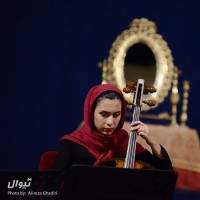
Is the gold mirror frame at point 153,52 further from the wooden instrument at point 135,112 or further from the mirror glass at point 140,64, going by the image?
the wooden instrument at point 135,112

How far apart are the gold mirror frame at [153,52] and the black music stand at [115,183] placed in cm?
268

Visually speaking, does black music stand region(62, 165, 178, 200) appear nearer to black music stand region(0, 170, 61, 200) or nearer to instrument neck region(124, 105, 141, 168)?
black music stand region(0, 170, 61, 200)

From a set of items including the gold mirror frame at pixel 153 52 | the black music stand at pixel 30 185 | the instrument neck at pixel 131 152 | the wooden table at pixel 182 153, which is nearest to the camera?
the black music stand at pixel 30 185

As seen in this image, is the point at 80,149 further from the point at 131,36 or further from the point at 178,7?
the point at 178,7

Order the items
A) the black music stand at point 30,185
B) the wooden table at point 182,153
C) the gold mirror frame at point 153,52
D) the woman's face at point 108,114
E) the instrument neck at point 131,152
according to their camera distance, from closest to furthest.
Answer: the black music stand at point 30,185 → the instrument neck at point 131,152 → the woman's face at point 108,114 → the wooden table at point 182,153 → the gold mirror frame at point 153,52

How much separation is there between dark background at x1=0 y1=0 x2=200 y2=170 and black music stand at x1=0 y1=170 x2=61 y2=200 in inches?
95.1

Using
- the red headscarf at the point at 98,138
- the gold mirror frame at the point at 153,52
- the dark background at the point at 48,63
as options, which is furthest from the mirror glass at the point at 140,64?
the red headscarf at the point at 98,138

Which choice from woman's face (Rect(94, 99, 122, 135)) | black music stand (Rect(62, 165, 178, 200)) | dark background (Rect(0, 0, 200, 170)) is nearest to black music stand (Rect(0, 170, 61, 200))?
black music stand (Rect(62, 165, 178, 200))

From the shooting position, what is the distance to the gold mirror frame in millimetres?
4109

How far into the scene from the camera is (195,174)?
3660mm

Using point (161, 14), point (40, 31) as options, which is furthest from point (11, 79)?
point (161, 14)

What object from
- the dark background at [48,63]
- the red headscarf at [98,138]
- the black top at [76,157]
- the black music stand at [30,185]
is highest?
the dark background at [48,63]

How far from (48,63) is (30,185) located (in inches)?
102

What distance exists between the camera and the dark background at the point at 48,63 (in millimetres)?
3734
